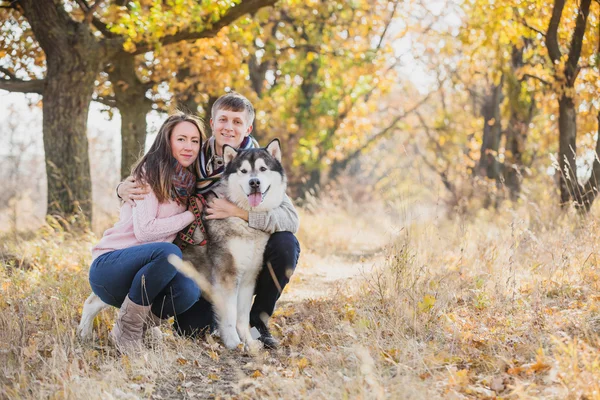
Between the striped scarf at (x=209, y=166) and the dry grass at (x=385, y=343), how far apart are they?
1.12m

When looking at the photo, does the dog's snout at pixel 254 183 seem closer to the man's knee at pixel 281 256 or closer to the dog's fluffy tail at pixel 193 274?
the man's knee at pixel 281 256

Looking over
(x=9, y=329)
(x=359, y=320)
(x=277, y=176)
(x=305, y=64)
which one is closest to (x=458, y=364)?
(x=359, y=320)

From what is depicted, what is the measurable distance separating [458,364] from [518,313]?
3.00 ft

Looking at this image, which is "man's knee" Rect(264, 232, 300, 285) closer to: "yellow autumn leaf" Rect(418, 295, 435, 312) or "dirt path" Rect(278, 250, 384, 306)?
"dirt path" Rect(278, 250, 384, 306)

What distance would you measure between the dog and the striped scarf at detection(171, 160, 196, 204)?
23 centimetres

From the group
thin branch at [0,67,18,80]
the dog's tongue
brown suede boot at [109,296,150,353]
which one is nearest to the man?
the dog's tongue

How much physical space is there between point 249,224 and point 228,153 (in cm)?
53

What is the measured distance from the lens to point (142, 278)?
3.44m

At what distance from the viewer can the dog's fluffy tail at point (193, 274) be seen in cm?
349

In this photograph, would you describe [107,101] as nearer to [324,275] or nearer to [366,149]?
[324,275]

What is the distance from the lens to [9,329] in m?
3.56

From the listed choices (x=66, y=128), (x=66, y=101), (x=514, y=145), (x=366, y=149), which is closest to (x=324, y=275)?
(x=66, y=128)

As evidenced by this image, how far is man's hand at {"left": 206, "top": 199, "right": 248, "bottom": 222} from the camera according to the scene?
4016 millimetres

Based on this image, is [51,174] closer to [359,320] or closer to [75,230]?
[75,230]
